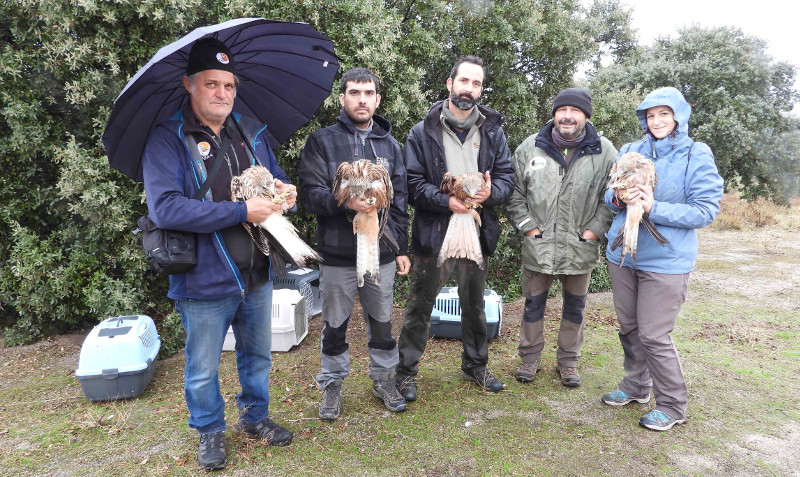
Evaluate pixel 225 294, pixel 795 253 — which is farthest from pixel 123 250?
pixel 795 253

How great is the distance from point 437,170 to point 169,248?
2.12 metres

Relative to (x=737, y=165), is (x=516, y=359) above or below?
below

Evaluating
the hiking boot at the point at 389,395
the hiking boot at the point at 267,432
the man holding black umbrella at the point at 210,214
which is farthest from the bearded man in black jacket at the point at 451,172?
the man holding black umbrella at the point at 210,214

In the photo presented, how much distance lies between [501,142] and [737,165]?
14.5 meters

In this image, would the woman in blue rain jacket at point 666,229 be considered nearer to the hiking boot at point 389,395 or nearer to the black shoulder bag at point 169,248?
the hiking boot at point 389,395

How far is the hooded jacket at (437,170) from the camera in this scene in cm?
381

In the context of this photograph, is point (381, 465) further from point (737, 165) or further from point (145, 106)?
point (737, 165)

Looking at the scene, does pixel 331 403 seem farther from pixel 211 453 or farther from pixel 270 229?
pixel 270 229

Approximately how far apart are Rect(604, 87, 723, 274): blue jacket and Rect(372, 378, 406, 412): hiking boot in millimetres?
2160

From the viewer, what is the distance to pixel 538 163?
404 cm

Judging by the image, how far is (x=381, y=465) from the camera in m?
3.13

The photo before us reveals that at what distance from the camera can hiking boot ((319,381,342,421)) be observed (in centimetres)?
367

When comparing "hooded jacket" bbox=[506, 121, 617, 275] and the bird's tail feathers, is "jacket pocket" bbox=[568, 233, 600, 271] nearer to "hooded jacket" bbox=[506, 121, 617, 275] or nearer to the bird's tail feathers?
"hooded jacket" bbox=[506, 121, 617, 275]

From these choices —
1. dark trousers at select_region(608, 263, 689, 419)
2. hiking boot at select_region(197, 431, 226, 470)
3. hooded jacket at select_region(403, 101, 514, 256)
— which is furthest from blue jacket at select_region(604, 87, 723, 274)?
hiking boot at select_region(197, 431, 226, 470)
